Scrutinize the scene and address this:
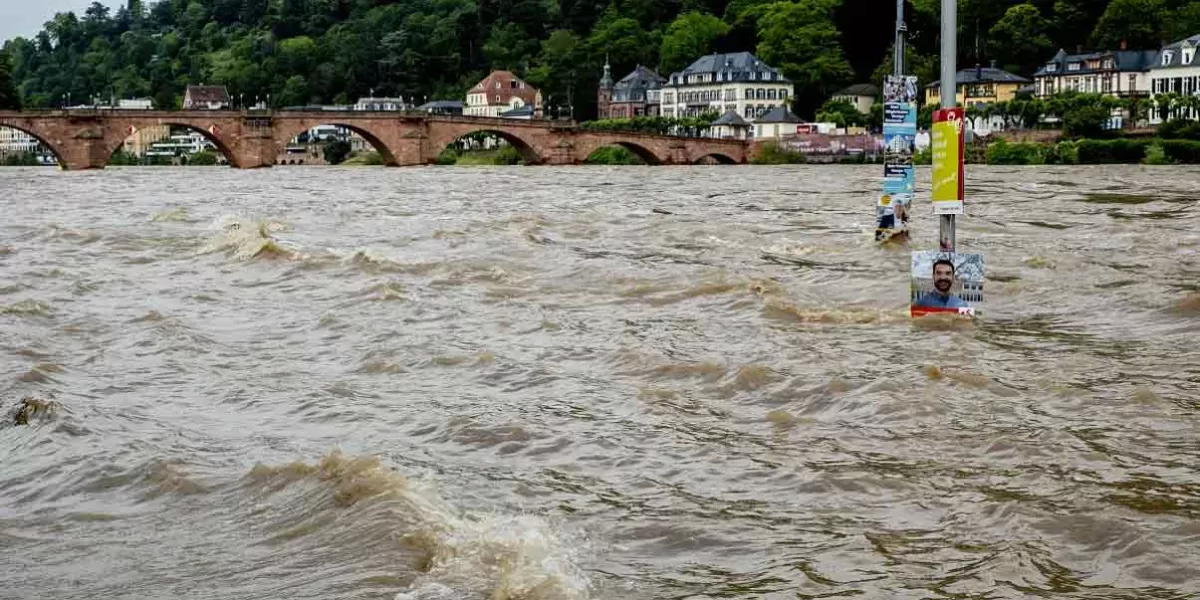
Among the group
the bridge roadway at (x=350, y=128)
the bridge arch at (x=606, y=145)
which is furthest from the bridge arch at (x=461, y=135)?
the bridge arch at (x=606, y=145)

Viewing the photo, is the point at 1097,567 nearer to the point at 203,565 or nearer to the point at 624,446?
the point at 624,446

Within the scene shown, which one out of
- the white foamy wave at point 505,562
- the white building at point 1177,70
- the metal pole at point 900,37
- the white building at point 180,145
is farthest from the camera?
the white building at point 180,145

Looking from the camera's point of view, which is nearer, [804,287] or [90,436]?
[90,436]

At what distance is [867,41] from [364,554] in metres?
127

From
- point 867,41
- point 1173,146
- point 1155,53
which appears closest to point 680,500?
point 1173,146

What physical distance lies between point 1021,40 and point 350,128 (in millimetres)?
53611

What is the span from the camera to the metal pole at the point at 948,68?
1298cm

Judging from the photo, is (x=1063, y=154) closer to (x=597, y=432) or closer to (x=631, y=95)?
(x=631, y=95)

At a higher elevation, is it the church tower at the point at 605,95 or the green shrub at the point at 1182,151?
the church tower at the point at 605,95

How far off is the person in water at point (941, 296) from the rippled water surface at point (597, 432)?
0.27 metres

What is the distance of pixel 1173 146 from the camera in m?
72.2

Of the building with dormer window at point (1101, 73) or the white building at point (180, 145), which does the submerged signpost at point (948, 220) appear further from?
the white building at point (180, 145)

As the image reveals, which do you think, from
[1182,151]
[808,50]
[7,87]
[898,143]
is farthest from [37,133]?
[898,143]

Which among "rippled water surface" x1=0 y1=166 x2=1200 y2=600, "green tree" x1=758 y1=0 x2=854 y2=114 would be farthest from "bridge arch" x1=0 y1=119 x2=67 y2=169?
"rippled water surface" x1=0 y1=166 x2=1200 y2=600
